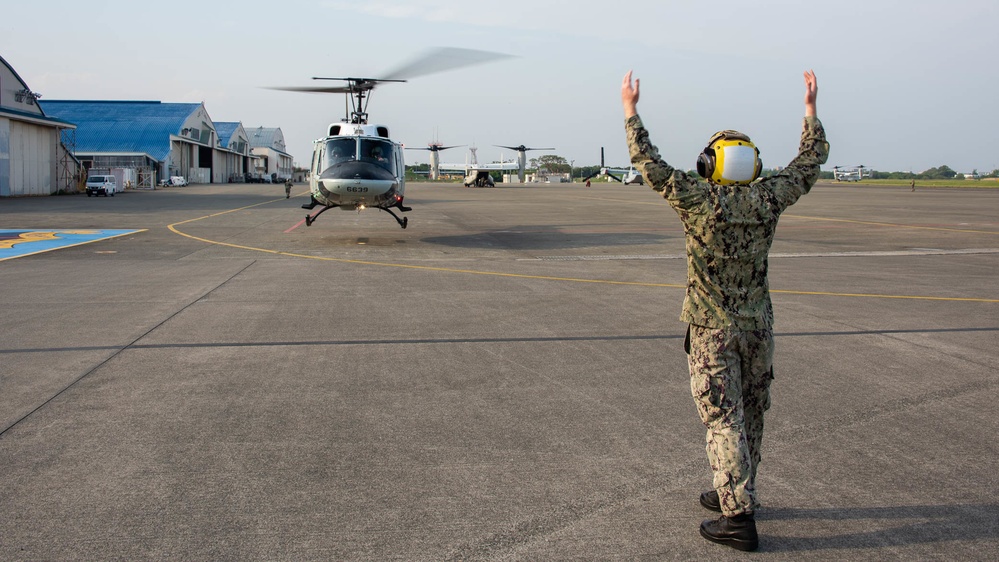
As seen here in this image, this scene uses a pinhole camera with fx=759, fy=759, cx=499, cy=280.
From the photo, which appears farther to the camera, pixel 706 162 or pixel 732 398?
pixel 706 162

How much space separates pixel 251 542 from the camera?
3693 mm

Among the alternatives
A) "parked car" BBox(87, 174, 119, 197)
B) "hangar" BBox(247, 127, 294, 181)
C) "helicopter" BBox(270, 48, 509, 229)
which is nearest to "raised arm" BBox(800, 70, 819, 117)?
"helicopter" BBox(270, 48, 509, 229)

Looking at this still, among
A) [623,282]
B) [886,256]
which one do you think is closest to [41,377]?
[623,282]

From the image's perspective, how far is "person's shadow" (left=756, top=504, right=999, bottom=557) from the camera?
3.74 meters

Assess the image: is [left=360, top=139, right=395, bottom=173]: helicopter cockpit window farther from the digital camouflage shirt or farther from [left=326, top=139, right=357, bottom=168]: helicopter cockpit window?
the digital camouflage shirt

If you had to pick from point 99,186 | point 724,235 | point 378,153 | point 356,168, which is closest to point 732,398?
point 724,235

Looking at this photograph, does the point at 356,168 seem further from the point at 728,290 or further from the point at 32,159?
the point at 32,159

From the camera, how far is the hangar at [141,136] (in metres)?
80.8

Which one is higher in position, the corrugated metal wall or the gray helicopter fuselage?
the corrugated metal wall

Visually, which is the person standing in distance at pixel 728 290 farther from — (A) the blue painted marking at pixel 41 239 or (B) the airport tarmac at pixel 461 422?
(A) the blue painted marking at pixel 41 239

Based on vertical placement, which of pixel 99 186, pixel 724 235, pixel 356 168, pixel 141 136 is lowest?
pixel 724 235

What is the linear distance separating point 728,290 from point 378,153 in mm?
16134

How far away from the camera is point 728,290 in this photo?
392 cm

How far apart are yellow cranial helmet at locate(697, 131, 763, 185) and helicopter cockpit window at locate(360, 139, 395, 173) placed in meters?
15.6
